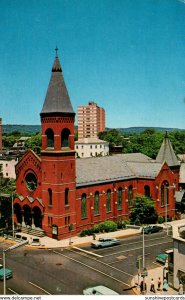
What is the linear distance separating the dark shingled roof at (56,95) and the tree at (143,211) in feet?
49.9

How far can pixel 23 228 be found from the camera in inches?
1900

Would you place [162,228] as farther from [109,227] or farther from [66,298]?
[66,298]

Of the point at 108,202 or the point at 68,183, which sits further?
the point at 108,202

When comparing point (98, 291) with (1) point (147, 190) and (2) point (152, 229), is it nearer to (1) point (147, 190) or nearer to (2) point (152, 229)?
(2) point (152, 229)

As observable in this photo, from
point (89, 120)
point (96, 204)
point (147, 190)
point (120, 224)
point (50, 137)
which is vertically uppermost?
point (89, 120)

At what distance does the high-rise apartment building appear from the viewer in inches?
5389

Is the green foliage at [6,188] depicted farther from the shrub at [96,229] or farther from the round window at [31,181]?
the shrub at [96,229]

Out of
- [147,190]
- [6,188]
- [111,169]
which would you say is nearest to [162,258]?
[147,190]

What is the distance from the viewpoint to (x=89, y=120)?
144m

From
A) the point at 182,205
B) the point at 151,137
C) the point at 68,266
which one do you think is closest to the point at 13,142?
the point at 151,137

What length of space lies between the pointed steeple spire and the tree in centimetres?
1517

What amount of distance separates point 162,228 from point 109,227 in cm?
626

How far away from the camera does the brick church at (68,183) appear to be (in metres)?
44.8

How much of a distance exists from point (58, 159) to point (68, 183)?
9.95 ft
